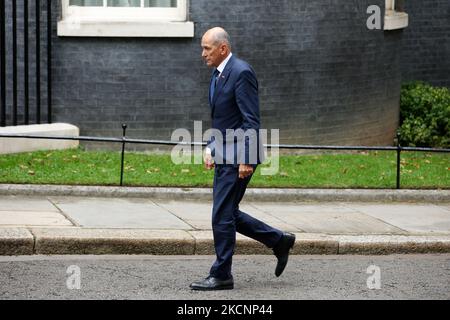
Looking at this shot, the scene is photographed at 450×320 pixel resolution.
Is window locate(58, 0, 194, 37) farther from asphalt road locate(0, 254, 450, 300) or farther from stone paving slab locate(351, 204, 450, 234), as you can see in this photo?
asphalt road locate(0, 254, 450, 300)

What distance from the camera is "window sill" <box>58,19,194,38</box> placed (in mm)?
14391

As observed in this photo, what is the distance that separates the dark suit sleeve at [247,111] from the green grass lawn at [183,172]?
4.07 meters

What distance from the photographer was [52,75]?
14539mm

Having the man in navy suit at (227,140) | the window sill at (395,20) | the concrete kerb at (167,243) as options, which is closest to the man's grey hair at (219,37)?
the man in navy suit at (227,140)

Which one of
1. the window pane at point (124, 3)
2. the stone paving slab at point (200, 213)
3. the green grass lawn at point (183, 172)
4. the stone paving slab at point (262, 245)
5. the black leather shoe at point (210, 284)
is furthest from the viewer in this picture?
the window pane at point (124, 3)

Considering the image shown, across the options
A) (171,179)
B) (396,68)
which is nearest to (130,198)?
(171,179)

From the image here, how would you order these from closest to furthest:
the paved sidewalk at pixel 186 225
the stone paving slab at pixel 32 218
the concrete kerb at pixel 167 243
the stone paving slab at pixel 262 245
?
the concrete kerb at pixel 167 243 < the paved sidewalk at pixel 186 225 < the stone paving slab at pixel 262 245 < the stone paving slab at pixel 32 218

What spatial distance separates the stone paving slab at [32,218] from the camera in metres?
10.5

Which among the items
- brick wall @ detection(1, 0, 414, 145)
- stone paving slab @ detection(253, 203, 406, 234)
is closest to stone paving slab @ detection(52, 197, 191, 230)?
stone paving slab @ detection(253, 203, 406, 234)

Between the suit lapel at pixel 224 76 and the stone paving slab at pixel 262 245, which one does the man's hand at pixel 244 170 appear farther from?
the stone paving slab at pixel 262 245

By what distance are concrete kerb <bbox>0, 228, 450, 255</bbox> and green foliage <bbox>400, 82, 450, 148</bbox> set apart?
676 cm
